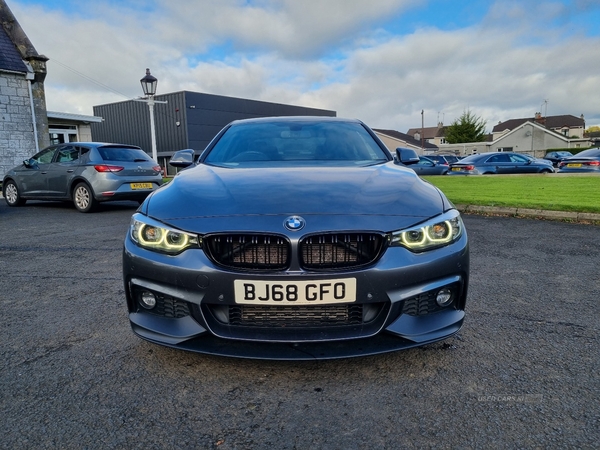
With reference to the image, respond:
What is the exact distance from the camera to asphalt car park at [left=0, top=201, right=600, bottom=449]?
1630mm

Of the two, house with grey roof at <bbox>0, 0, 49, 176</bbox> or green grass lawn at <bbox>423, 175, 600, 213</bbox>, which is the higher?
house with grey roof at <bbox>0, 0, 49, 176</bbox>

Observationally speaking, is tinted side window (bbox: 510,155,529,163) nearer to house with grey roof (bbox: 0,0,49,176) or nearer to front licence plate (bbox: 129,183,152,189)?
front licence plate (bbox: 129,183,152,189)

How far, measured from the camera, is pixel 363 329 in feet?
6.36

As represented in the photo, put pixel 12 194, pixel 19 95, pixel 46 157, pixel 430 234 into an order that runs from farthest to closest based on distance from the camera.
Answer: pixel 19 95
pixel 12 194
pixel 46 157
pixel 430 234

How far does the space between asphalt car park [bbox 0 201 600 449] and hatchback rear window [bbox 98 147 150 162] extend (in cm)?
603

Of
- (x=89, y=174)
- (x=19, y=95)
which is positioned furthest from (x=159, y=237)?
(x=19, y=95)

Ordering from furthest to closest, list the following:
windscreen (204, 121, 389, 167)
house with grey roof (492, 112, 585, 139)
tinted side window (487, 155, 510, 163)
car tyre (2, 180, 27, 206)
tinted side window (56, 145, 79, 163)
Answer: house with grey roof (492, 112, 585, 139) → tinted side window (487, 155, 510, 163) → car tyre (2, 180, 27, 206) → tinted side window (56, 145, 79, 163) → windscreen (204, 121, 389, 167)

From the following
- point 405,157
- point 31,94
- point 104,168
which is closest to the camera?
point 405,157

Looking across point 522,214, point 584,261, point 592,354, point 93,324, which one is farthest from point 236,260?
point 522,214

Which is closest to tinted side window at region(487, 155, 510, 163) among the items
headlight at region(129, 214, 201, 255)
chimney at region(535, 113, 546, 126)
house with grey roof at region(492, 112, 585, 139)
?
headlight at region(129, 214, 201, 255)

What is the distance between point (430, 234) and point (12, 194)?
1111 centimetres

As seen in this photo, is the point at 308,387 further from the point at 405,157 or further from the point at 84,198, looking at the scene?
the point at 84,198

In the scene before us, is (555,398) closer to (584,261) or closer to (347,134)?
(347,134)

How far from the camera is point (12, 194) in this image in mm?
10133
